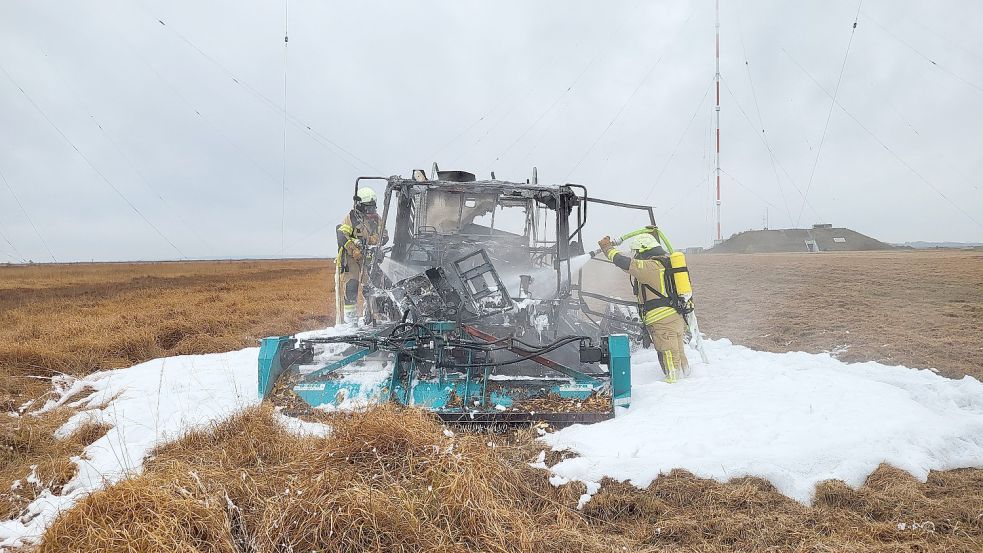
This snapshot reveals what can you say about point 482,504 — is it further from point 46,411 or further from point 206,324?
point 206,324

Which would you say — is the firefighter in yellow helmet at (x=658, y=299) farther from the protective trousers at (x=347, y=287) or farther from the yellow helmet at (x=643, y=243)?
the protective trousers at (x=347, y=287)

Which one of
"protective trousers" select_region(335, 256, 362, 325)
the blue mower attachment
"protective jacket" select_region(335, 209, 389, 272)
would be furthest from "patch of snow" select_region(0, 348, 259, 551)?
"protective jacket" select_region(335, 209, 389, 272)

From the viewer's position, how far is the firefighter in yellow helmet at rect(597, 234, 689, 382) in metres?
6.22

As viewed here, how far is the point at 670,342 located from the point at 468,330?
245 centimetres

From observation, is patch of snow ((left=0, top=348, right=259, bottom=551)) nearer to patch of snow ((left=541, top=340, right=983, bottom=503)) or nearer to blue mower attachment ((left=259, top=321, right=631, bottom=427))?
blue mower attachment ((left=259, top=321, right=631, bottom=427))

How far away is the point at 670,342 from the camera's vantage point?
20.4ft

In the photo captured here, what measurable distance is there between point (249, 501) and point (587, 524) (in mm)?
1835

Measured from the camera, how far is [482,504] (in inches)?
111

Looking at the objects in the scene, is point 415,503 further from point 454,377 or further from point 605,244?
point 605,244

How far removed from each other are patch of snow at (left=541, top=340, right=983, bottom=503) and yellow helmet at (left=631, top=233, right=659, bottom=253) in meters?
1.60

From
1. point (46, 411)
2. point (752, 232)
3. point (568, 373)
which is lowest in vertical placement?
point (46, 411)

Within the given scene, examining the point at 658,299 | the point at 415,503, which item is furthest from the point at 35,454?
the point at 658,299

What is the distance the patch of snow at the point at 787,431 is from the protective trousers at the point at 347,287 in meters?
Result: 4.66

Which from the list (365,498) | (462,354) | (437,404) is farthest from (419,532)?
(462,354)
